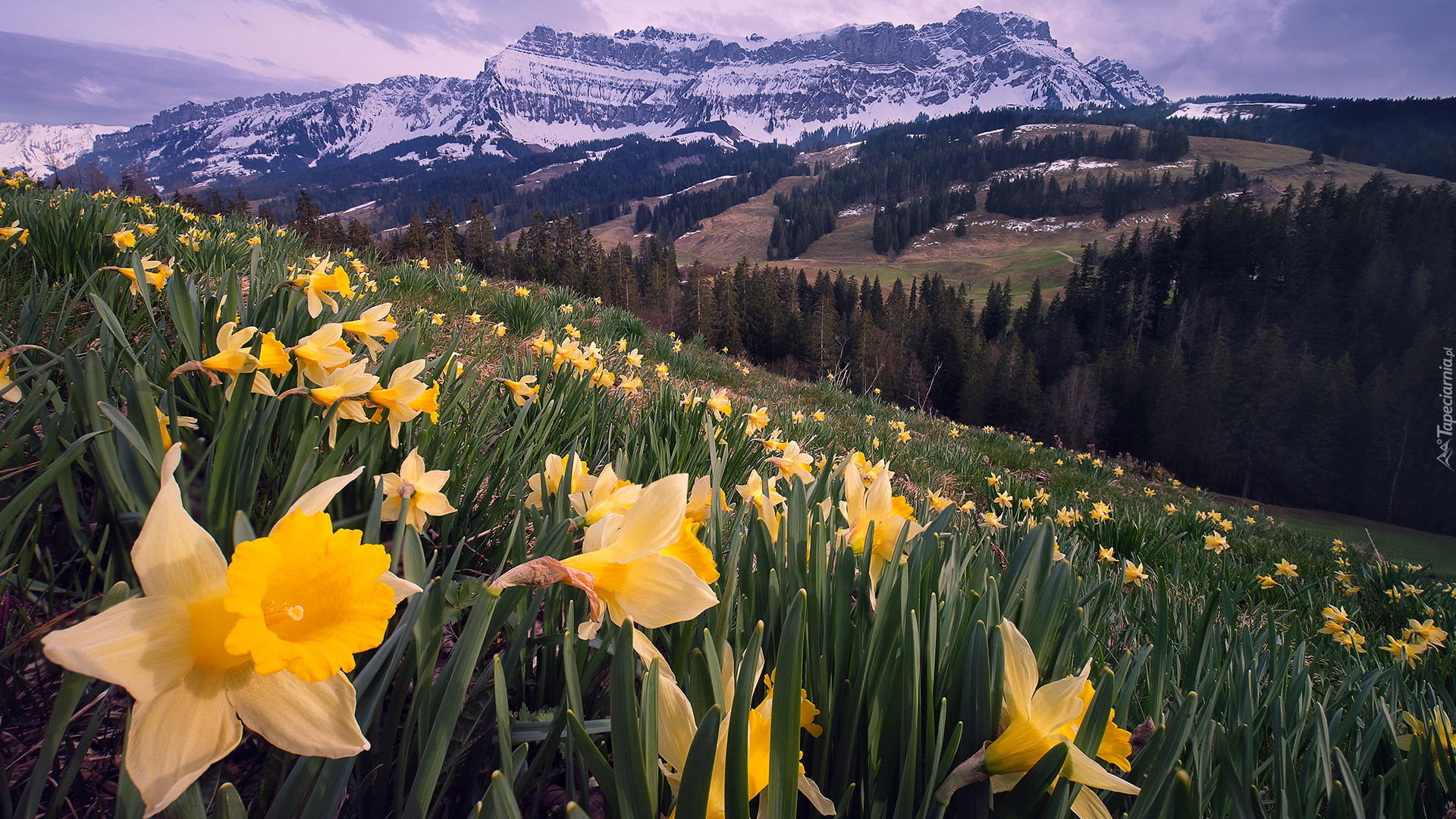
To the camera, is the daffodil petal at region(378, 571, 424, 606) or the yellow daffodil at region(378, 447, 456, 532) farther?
the yellow daffodil at region(378, 447, 456, 532)

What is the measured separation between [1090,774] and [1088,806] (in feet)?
0.35

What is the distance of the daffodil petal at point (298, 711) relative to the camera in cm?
53

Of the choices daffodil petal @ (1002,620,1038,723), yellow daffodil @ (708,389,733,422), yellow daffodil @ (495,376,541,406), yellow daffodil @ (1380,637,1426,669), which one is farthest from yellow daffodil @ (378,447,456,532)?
yellow daffodil @ (1380,637,1426,669)

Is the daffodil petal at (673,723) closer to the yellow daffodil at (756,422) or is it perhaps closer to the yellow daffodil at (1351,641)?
the yellow daffodil at (756,422)

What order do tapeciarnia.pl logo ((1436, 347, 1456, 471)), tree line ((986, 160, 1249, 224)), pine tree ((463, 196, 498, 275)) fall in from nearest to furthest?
tapeciarnia.pl logo ((1436, 347, 1456, 471)) < pine tree ((463, 196, 498, 275)) < tree line ((986, 160, 1249, 224))

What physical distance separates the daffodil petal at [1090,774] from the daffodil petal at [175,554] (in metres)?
0.88

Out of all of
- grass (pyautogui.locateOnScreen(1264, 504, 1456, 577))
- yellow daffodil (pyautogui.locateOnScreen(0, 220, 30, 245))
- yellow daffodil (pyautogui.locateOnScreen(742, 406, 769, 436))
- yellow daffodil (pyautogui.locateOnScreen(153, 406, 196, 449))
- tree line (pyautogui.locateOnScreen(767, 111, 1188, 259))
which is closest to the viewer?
yellow daffodil (pyautogui.locateOnScreen(153, 406, 196, 449))

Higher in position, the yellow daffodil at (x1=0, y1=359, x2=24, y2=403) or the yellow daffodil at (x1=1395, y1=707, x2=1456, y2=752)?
the yellow daffodil at (x1=0, y1=359, x2=24, y2=403)

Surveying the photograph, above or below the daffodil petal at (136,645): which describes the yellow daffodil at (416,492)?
below

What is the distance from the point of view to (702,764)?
0.58m

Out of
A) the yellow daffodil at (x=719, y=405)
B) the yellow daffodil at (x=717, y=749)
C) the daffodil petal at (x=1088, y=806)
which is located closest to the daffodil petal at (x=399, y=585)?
the yellow daffodil at (x=717, y=749)

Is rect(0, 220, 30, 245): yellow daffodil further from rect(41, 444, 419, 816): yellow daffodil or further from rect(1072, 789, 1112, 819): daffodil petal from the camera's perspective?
rect(1072, 789, 1112, 819): daffodil petal

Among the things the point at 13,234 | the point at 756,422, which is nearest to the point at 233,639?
the point at 756,422

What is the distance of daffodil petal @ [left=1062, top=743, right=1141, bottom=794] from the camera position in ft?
2.13
